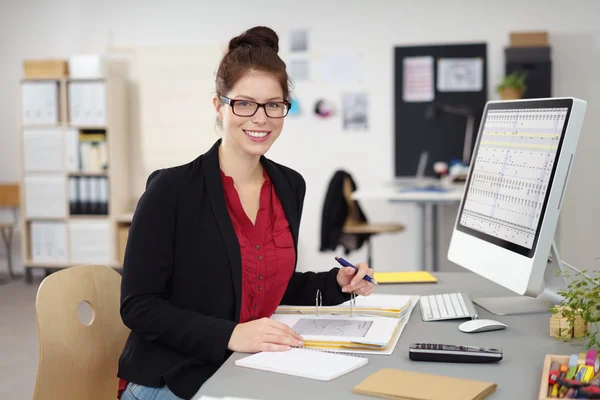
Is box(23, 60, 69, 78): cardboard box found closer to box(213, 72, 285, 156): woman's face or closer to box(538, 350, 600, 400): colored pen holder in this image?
box(213, 72, 285, 156): woman's face

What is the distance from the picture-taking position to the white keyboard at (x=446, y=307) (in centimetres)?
162

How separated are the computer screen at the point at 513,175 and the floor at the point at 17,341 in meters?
2.51

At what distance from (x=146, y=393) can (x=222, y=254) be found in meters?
0.32

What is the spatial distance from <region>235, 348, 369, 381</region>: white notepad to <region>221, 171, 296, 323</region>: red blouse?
0.95ft

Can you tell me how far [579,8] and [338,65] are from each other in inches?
75.2

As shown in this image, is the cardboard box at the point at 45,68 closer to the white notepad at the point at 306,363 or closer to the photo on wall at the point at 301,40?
the photo on wall at the point at 301,40

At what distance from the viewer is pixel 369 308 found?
65.7 inches

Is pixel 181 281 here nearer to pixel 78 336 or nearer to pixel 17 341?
pixel 78 336

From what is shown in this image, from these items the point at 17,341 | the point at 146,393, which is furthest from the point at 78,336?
the point at 17,341

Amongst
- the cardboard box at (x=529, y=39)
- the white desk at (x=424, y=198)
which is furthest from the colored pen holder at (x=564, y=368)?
the cardboard box at (x=529, y=39)

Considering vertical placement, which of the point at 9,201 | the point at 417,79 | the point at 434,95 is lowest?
the point at 9,201

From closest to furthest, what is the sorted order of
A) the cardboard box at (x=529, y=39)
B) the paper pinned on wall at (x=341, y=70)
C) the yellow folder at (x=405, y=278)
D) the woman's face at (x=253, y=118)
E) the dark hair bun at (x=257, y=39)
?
the woman's face at (x=253, y=118) → the dark hair bun at (x=257, y=39) → the yellow folder at (x=405, y=278) → the cardboard box at (x=529, y=39) → the paper pinned on wall at (x=341, y=70)

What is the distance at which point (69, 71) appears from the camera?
6.09 meters

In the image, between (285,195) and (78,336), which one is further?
(285,195)
